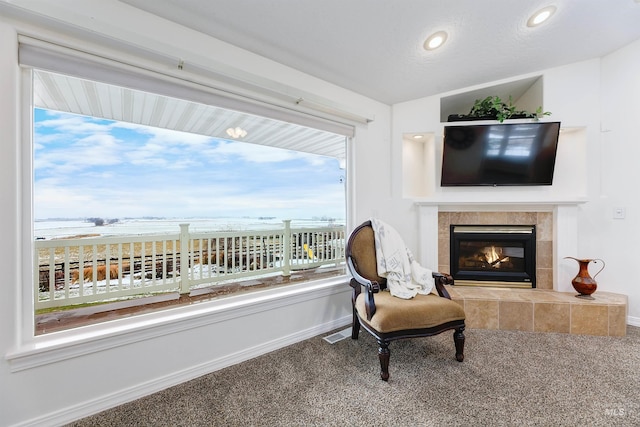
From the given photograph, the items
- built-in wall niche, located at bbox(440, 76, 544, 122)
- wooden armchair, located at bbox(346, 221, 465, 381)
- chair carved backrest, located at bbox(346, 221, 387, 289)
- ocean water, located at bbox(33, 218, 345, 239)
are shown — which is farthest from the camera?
Result: built-in wall niche, located at bbox(440, 76, 544, 122)

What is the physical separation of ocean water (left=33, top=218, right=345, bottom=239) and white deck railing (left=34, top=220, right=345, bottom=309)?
7cm

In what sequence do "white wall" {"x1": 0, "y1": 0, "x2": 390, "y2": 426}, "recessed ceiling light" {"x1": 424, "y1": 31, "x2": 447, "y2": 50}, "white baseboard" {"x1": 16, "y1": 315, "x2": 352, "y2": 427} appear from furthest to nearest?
"recessed ceiling light" {"x1": 424, "y1": 31, "x2": 447, "y2": 50} → "white baseboard" {"x1": 16, "y1": 315, "x2": 352, "y2": 427} → "white wall" {"x1": 0, "y1": 0, "x2": 390, "y2": 426}

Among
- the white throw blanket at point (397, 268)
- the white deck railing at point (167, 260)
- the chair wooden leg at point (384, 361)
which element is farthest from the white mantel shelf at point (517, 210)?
the chair wooden leg at point (384, 361)

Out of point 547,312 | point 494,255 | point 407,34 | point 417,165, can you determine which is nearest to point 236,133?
point 407,34

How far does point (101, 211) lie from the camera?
1.92m

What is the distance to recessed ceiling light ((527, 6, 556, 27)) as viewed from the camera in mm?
1988

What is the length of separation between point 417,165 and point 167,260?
2.93 meters

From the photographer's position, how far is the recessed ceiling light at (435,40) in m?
2.06

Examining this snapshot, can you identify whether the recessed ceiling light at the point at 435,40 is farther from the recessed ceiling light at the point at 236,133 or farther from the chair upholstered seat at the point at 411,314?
the chair upholstered seat at the point at 411,314

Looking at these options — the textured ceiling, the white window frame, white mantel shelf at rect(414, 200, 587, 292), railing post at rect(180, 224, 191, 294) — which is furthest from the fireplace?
railing post at rect(180, 224, 191, 294)

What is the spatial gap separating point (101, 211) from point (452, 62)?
10.1 ft

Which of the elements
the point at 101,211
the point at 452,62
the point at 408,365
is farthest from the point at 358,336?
the point at 452,62

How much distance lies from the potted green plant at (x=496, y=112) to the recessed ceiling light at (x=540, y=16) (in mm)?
747

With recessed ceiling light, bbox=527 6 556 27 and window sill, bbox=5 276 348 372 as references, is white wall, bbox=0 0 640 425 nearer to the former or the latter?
window sill, bbox=5 276 348 372
